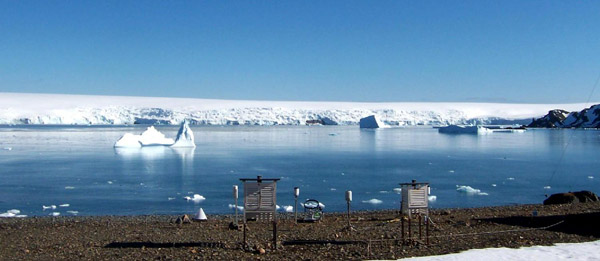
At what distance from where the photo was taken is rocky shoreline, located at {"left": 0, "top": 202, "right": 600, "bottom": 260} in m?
7.45

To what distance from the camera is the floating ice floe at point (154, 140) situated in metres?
34.9

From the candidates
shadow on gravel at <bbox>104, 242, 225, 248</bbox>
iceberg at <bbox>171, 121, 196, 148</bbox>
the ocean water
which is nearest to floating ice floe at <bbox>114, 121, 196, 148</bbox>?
iceberg at <bbox>171, 121, 196, 148</bbox>

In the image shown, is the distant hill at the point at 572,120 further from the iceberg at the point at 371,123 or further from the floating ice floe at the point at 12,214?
the floating ice floe at the point at 12,214

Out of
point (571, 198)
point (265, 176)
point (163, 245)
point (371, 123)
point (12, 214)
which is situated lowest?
point (12, 214)

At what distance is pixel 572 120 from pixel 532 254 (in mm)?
88354

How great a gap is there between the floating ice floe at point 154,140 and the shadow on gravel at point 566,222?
1053 inches

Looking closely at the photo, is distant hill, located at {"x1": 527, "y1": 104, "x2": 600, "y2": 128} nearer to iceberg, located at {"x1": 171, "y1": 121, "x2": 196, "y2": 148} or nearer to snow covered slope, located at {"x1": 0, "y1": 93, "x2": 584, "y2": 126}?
snow covered slope, located at {"x1": 0, "y1": 93, "x2": 584, "y2": 126}

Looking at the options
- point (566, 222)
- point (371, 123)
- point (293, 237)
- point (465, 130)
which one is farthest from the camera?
point (371, 123)

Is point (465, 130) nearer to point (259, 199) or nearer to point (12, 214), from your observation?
point (12, 214)

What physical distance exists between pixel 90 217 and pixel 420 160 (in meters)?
17.7

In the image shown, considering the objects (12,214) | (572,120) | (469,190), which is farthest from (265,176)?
(572,120)

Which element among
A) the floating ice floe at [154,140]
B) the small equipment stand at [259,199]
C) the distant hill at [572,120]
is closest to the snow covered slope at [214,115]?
the distant hill at [572,120]

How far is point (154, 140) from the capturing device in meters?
36.7

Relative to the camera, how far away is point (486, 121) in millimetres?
101312
